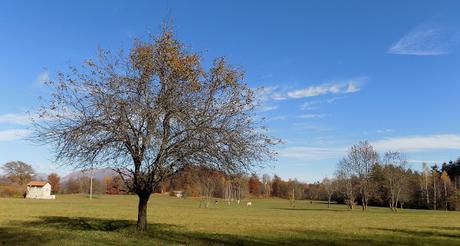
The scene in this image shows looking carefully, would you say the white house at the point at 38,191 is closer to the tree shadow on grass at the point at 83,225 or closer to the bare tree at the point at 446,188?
the bare tree at the point at 446,188

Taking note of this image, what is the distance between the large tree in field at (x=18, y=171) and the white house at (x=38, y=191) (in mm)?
22090

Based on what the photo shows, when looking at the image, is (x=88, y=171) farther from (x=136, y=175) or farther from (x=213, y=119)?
(x=213, y=119)

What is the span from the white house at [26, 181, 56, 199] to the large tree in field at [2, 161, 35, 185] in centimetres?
2209

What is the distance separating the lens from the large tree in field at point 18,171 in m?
168

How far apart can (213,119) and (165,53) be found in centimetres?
403

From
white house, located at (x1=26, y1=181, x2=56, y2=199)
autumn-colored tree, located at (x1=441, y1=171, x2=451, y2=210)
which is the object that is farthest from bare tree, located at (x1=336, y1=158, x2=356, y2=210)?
white house, located at (x1=26, y1=181, x2=56, y2=199)

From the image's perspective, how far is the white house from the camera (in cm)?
14138

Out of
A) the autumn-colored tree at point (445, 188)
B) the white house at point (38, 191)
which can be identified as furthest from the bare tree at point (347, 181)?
the white house at point (38, 191)

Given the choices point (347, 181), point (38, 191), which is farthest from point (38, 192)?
point (347, 181)

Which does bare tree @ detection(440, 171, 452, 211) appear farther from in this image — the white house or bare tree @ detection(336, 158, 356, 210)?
the white house

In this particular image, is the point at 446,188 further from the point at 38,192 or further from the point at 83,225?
the point at 83,225

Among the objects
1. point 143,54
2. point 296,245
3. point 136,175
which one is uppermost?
point 143,54

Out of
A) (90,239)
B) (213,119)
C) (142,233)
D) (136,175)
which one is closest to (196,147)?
(213,119)

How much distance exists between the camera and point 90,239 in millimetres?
19578
